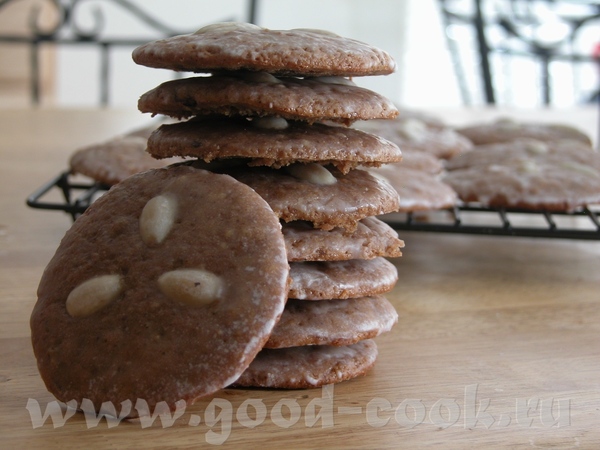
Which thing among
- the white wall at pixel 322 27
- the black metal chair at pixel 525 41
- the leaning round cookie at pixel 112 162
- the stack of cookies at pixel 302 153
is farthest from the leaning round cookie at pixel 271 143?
the white wall at pixel 322 27

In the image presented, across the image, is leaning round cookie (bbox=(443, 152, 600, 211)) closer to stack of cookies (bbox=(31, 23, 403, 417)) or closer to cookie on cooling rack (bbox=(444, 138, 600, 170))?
cookie on cooling rack (bbox=(444, 138, 600, 170))

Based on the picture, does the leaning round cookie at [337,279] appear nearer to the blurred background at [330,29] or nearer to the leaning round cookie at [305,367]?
the leaning round cookie at [305,367]

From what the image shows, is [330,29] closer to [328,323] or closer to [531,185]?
[531,185]

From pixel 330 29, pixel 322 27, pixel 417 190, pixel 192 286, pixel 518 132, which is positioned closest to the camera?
pixel 192 286

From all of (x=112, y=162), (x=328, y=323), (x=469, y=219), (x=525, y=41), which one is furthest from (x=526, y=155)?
(x=525, y=41)

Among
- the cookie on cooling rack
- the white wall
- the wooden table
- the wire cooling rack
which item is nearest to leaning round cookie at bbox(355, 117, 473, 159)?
the cookie on cooling rack

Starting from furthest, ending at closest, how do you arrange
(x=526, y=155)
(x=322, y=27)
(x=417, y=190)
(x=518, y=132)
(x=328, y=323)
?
(x=322, y=27), (x=518, y=132), (x=526, y=155), (x=417, y=190), (x=328, y=323)

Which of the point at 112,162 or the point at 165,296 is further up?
the point at 165,296

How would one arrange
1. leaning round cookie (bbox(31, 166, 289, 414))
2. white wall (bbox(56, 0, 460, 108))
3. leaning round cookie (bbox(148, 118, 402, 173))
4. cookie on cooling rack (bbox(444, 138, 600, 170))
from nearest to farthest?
leaning round cookie (bbox(31, 166, 289, 414)) < leaning round cookie (bbox(148, 118, 402, 173)) < cookie on cooling rack (bbox(444, 138, 600, 170)) < white wall (bbox(56, 0, 460, 108))
